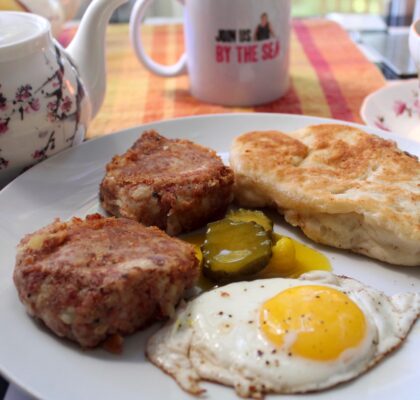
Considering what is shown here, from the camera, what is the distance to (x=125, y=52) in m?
3.72

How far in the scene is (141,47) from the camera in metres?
2.92

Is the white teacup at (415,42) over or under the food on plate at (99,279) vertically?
over

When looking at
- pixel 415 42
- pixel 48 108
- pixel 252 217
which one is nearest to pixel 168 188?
pixel 252 217

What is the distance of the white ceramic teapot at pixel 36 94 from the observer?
1843mm

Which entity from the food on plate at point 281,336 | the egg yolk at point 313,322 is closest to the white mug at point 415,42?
the food on plate at point 281,336

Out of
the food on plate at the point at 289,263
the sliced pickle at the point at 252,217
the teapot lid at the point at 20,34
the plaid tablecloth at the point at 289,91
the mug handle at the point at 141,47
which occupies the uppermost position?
the teapot lid at the point at 20,34

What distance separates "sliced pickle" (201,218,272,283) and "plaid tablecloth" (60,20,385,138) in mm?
1199

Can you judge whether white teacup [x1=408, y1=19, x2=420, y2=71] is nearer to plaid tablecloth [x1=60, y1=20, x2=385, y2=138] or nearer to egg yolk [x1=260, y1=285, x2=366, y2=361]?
plaid tablecloth [x1=60, y1=20, x2=385, y2=138]

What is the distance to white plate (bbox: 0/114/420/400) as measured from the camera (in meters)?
1.20

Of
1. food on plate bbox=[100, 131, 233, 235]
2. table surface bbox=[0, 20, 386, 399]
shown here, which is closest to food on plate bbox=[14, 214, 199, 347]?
food on plate bbox=[100, 131, 233, 235]

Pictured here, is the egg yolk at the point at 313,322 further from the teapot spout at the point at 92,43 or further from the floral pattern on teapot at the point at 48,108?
the teapot spout at the point at 92,43

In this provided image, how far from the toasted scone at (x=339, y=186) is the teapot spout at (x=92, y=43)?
0.73 m

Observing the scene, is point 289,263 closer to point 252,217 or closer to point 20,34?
point 252,217

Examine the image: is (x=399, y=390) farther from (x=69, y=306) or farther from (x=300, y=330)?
(x=69, y=306)
